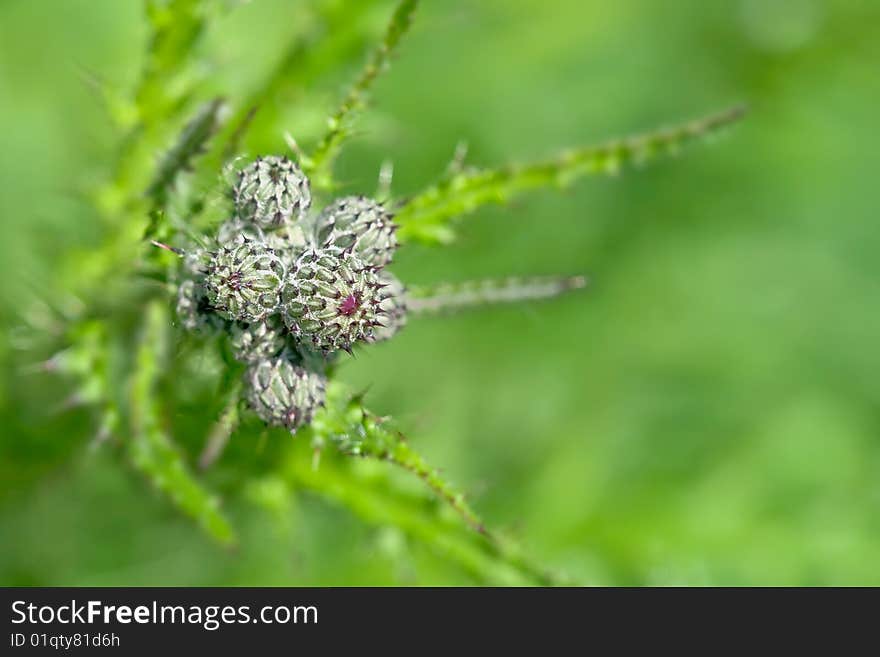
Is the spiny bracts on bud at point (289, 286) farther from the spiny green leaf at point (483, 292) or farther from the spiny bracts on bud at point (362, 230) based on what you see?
the spiny green leaf at point (483, 292)

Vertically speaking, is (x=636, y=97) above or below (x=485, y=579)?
above

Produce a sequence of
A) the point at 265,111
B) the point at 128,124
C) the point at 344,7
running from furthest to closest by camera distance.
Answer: the point at 344,7
the point at 265,111
the point at 128,124

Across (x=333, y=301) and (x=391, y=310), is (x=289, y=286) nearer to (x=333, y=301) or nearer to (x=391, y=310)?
(x=333, y=301)

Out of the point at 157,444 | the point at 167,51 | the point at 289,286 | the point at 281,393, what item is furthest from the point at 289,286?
the point at 167,51

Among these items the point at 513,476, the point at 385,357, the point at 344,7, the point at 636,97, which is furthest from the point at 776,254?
the point at 344,7

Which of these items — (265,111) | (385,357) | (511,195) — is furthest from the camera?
(385,357)

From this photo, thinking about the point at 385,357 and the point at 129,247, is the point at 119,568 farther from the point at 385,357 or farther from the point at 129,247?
the point at 129,247

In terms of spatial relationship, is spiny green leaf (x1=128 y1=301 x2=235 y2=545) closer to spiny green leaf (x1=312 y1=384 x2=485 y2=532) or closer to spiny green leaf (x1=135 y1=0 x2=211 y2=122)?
spiny green leaf (x1=312 y1=384 x2=485 y2=532)
